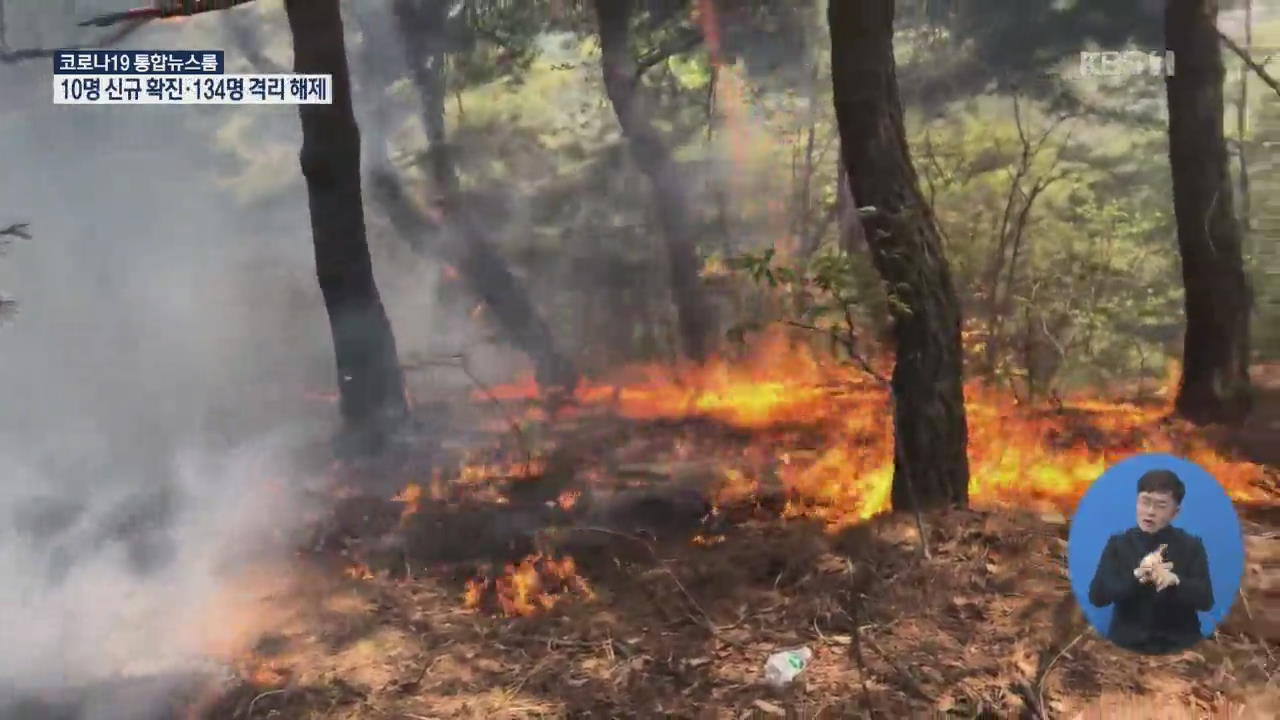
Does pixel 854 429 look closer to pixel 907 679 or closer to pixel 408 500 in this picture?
pixel 907 679

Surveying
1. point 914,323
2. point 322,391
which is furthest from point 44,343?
point 914,323

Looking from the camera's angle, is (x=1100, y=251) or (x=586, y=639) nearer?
(x=586, y=639)

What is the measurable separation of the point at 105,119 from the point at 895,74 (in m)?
2.74

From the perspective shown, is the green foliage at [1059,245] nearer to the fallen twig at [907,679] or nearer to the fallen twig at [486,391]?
the fallen twig at [907,679]

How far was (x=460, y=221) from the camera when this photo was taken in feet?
9.17

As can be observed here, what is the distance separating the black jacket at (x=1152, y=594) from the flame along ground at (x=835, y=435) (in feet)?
0.74

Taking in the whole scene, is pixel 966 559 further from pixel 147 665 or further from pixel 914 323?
pixel 147 665

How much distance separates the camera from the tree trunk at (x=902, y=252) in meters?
2.74

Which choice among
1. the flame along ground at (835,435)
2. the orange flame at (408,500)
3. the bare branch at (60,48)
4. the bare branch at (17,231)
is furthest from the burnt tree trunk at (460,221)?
the bare branch at (17,231)

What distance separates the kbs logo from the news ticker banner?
2633 mm

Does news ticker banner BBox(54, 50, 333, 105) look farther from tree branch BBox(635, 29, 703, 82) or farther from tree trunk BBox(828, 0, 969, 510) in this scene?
tree trunk BBox(828, 0, 969, 510)

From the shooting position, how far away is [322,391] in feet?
9.30

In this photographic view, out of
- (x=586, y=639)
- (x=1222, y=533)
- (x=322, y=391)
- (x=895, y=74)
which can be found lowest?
(x=586, y=639)

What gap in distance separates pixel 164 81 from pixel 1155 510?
12.0 ft
